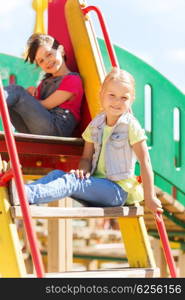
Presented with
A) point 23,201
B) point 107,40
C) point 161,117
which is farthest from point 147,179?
point 161,117

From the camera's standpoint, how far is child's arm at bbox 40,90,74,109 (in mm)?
4059

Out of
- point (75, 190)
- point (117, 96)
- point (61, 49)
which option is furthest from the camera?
point (61, 49)

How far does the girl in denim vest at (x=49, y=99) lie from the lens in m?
4.01

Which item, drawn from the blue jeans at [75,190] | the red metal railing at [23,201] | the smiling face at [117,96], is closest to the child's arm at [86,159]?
the blue jeans at [75,190]

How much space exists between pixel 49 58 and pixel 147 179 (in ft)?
3.89

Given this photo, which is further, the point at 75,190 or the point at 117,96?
the point at 117,96

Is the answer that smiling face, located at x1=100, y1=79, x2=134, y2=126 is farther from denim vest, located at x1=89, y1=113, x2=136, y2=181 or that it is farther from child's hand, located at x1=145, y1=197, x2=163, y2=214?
child's hand, located at x1=145, y1=197, x2=163, y2=214

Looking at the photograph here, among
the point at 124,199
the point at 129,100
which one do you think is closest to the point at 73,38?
the point at 129,100

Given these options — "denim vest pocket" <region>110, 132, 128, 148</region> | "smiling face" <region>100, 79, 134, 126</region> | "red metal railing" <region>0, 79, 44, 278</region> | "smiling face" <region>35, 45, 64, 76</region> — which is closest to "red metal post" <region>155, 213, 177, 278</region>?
"denim vest pocket" <region>110, 132, 128, 148</region>

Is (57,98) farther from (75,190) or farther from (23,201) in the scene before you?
(23,201)

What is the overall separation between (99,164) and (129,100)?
40cm

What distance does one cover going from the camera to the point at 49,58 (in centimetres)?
418

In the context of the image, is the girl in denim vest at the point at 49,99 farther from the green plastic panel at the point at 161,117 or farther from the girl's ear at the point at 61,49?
the green plastic panel at the point at 161,117

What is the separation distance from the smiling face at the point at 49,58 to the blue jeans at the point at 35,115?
276 mm
